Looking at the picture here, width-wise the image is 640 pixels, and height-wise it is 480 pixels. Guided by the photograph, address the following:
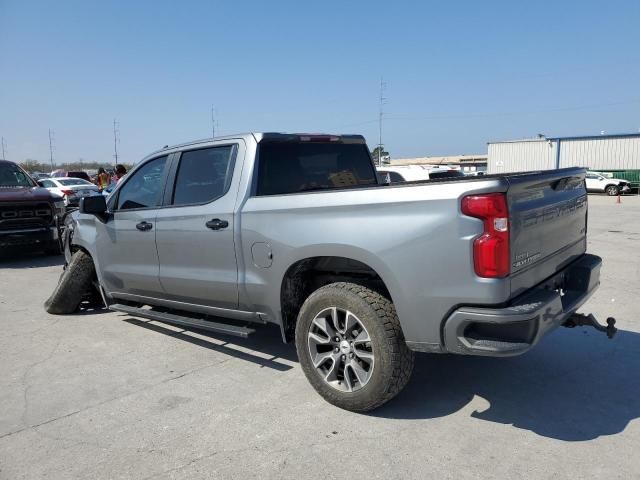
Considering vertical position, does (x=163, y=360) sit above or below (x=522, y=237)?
below

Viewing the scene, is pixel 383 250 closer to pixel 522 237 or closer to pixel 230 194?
pixel 522 237

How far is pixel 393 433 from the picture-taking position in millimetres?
3287

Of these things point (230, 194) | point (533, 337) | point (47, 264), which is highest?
point (230, 194)

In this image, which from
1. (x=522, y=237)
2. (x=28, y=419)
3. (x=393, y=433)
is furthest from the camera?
(x=28, y=419)

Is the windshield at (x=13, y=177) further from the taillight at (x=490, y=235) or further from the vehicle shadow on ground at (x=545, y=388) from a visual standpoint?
the taillight at (x=490, y=235)

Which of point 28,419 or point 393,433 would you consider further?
point 28,419

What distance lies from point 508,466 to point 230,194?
2.74 m

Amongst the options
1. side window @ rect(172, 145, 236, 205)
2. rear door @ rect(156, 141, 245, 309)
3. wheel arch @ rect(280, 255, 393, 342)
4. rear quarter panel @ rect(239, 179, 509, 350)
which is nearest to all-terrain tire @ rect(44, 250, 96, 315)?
rear door @ rect(156, 141, 245, 309)

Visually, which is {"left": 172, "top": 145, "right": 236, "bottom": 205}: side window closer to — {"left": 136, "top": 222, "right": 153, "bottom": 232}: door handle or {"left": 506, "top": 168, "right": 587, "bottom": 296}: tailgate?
{"left": 136, "top": 222, "right": 153, "bottom": 232}: door handle

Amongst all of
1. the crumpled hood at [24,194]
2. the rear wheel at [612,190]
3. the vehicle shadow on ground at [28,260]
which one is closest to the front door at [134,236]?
the crumpled hood at [24,194]

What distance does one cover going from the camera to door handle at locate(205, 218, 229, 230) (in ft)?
13.6

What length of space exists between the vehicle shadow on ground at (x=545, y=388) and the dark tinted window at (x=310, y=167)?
1.79 metres

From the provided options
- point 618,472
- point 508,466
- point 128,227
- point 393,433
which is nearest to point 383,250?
point 393,433

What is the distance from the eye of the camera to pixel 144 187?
5.10 meters
